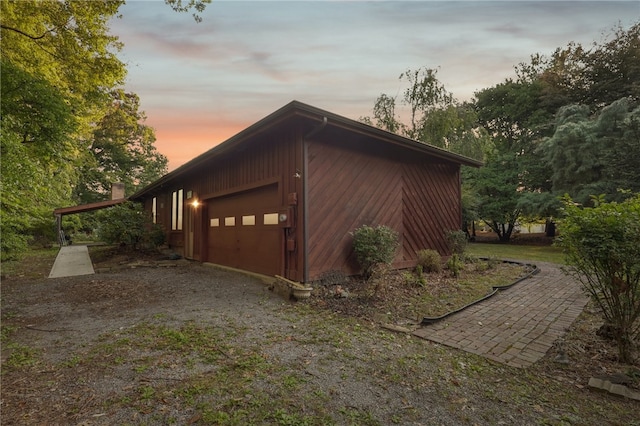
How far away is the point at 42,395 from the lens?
2127 millimetres

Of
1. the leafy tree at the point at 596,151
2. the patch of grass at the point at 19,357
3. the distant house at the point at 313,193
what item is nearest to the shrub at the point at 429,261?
the distant house at the point at 313,193

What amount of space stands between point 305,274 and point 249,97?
556 cm

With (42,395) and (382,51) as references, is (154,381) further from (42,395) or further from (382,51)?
(382,51)

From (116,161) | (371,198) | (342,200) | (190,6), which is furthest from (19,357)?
(116,161)

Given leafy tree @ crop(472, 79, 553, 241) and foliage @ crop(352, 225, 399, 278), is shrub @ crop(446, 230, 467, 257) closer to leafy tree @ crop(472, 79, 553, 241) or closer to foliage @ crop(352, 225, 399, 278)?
foliage @ crop(352, 225, 399, 278)

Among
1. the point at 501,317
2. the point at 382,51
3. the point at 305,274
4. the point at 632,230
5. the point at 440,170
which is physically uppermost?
the point at 382,51

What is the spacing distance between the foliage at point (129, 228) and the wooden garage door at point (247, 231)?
13.6 ft

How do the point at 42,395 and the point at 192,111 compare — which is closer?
the point at 42,395

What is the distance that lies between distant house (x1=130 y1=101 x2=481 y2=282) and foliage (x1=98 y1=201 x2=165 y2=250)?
3496 mm

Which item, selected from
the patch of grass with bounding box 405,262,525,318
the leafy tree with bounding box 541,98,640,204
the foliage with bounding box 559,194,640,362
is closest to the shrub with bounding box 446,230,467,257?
the patch of grass with bounding box 405,262,525,318

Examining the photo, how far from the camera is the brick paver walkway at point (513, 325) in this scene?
310 centimetres

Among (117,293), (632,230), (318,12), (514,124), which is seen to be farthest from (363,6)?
(514,124)

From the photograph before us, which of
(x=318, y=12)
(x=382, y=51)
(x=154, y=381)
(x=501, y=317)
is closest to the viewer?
(x=154, y=381)

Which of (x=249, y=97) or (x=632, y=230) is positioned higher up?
(x=249, y=97)
